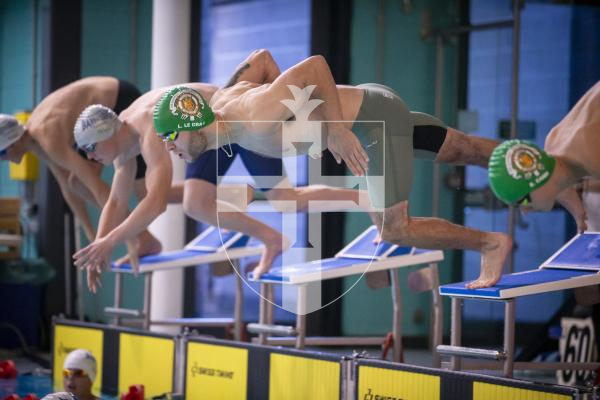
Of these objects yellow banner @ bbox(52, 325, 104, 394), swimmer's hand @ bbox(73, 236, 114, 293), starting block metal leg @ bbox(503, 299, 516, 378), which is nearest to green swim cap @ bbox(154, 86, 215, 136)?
swimmer's hand @ bbox(73, 236, 114, 293)

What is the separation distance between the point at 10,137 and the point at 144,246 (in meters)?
1.26

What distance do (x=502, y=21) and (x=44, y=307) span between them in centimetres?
521

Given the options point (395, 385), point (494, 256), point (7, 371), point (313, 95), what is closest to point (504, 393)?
point (395, 385)

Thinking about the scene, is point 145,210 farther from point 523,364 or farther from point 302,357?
point 523,364

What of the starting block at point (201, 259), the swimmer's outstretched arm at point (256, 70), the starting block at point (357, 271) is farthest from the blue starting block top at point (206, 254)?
the swimmer's outstretched arm at point (256, 70)

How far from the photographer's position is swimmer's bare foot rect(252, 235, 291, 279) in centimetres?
661

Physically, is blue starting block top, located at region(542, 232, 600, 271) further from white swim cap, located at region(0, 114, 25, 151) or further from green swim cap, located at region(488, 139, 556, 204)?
white swim cap, located at region(0, 114, 25, 151)

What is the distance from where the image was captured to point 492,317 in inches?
348

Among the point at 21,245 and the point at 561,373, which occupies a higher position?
the point at 21,245

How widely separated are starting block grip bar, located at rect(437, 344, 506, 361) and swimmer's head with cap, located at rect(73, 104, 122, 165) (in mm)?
2621

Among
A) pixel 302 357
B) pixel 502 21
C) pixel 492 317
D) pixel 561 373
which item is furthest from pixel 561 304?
pixel 302 357

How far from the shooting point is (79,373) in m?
5.81

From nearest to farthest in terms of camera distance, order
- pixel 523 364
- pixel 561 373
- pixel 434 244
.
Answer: pixel 434 244 → pixel 523 364 → pixel 561 373

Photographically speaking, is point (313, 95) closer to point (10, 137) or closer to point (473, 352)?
point (473, 352)
